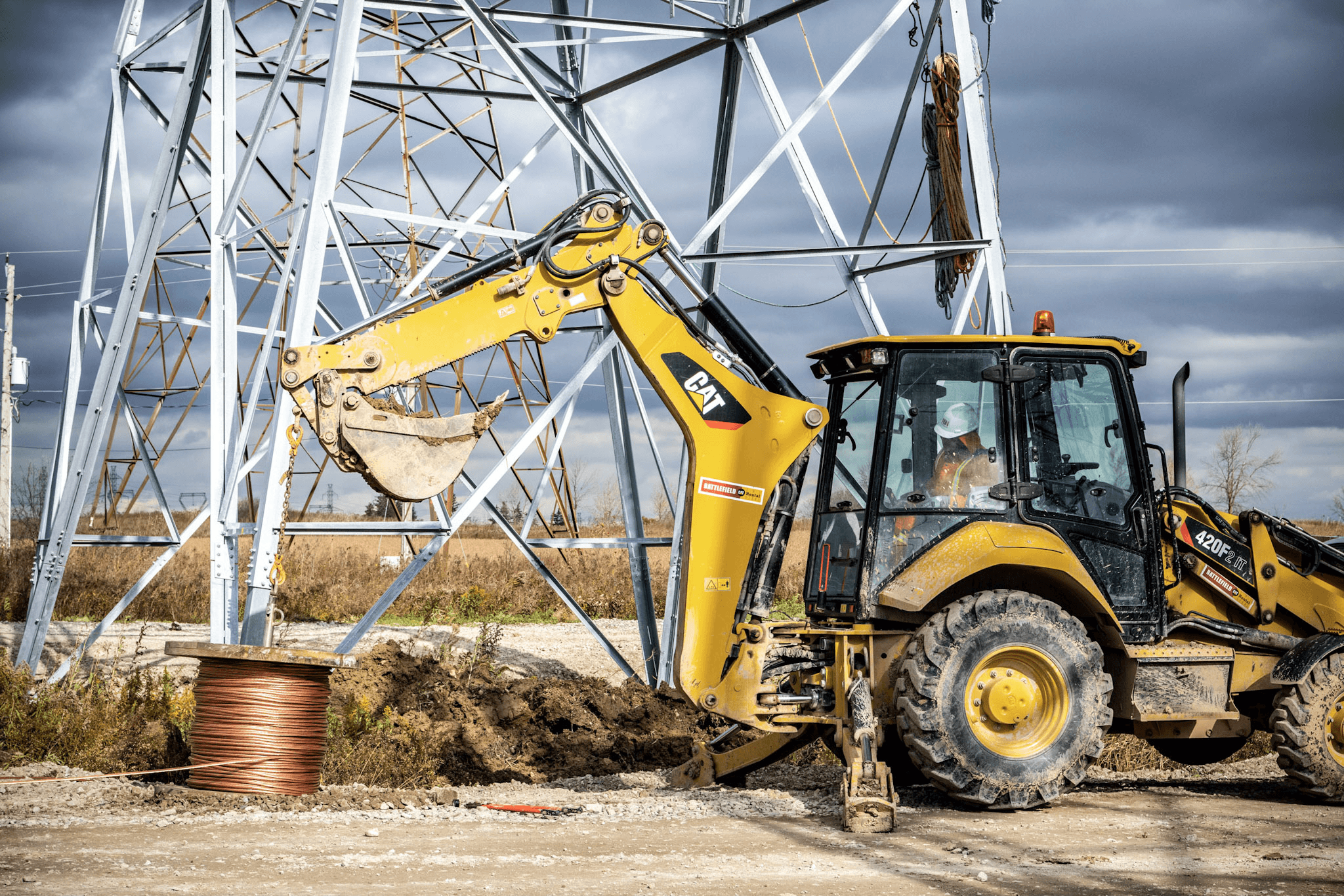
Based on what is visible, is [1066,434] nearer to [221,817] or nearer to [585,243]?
[585,243]

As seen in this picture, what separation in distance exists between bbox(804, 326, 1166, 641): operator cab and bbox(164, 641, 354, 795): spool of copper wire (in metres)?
3.30

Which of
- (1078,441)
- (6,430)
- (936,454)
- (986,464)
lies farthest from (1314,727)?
(6,430)

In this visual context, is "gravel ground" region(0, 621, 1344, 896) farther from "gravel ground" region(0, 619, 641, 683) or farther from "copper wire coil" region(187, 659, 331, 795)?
"gravel ground" region(0, 619, 641, 683)

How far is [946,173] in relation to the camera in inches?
457

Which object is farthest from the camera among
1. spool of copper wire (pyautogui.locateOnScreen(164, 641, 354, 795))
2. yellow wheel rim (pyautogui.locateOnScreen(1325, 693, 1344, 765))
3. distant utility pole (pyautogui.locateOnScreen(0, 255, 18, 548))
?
distant utility pole (pyautogui.locateOnScreen(0, 255, 18, 548))

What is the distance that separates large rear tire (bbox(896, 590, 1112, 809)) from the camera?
7.20 meters

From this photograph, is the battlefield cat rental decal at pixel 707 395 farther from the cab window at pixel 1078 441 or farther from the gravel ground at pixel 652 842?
the gravel ground at pixel 652 842

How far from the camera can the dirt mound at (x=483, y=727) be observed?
9430 millimetres

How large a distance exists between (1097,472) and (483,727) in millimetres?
5497

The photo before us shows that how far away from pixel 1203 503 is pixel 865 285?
3.78 meters

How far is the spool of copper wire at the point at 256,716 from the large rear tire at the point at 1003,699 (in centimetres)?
354

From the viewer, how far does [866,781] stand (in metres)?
7.05

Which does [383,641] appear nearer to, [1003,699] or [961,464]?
[961,464]

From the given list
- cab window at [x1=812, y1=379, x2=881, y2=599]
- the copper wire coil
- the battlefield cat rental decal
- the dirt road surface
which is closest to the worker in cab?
cab window at [x1=812, y1=379, x2=881, y2=599]
